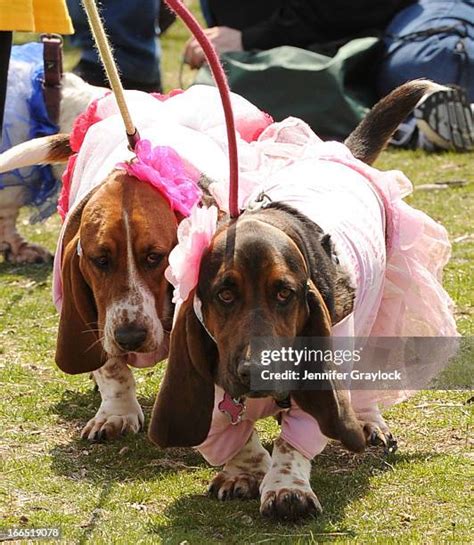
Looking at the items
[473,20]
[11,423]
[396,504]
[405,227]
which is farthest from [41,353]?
[473,20]

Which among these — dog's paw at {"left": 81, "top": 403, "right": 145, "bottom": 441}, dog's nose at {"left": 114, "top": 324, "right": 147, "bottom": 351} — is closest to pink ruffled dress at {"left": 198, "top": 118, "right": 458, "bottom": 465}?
dog's nose at {"left": 114, "top": 324, "right": 147, "bottom": 351}

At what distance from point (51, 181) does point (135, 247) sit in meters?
2.80

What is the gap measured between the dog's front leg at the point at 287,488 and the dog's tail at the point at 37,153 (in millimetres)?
1995

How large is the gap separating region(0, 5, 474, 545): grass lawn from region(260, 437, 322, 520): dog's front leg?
1.5 inches

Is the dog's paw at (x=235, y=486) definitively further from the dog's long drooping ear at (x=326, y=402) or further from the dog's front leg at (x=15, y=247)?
the dog's front leg at (x=15, y=247)

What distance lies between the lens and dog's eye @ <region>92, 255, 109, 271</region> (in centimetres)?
411

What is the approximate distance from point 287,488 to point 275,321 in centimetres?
53

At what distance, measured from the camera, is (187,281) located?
3.48 metres

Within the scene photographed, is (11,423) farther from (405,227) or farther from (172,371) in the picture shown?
(405,227)

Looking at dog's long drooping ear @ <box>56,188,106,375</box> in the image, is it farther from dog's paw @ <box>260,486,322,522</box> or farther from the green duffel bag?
the green duffel bag

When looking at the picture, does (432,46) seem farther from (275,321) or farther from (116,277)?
(275,321)

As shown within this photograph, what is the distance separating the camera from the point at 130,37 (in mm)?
9133

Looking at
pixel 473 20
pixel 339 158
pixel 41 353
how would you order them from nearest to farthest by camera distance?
pixel 339 158, pixel 41 353, pixel 473 20

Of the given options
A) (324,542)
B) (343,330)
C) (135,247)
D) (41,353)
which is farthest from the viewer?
(41,353)
